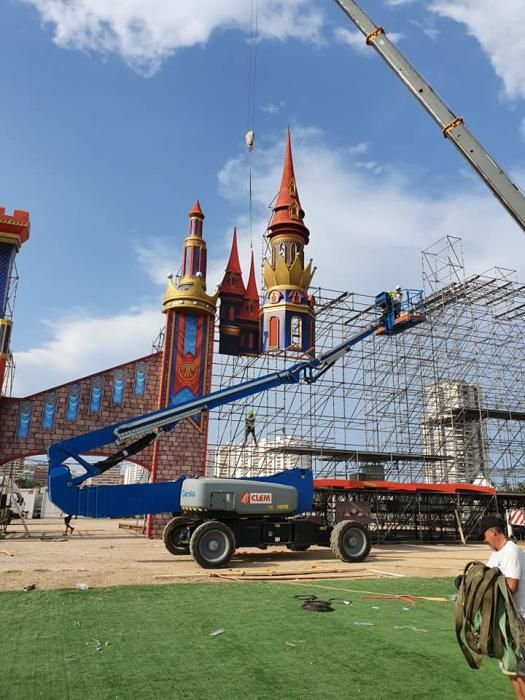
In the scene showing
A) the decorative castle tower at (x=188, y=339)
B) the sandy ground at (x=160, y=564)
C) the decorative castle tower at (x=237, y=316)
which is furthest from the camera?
the decorative castle tower at (x=237, y=316)

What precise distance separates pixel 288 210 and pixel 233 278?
5066 mm

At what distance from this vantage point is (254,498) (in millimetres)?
14516

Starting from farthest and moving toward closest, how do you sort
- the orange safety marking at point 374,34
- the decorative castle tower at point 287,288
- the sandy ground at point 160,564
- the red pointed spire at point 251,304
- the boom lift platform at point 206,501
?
the red pointed spire at point 251,304
the decorative castle tower at point 287,288
the orange safety marking at point 374,34
the boom lift platform at point 206,501
the sandy ground at point 160,564

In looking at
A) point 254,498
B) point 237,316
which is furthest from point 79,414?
point 254,498

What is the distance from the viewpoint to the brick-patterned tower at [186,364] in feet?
76.4

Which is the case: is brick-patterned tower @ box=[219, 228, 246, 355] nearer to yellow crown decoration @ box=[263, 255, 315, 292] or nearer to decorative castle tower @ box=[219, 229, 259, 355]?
decorative castle tower @ box=[219, 229, 259, 355]

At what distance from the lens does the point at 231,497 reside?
555 inches

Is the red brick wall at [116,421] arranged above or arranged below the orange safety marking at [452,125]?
below

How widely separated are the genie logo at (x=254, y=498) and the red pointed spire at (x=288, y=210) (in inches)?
714

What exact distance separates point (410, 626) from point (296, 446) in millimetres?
21159

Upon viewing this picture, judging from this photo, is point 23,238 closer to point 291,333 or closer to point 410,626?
point 291,333

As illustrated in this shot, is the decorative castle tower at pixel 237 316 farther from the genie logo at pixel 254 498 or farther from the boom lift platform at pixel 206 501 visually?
the genie logo at pixel 254 498

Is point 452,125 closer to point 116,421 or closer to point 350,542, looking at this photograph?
point 350,542

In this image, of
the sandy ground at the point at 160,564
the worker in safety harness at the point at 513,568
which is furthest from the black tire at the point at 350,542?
the worker in safety harness at the point at 513,568
